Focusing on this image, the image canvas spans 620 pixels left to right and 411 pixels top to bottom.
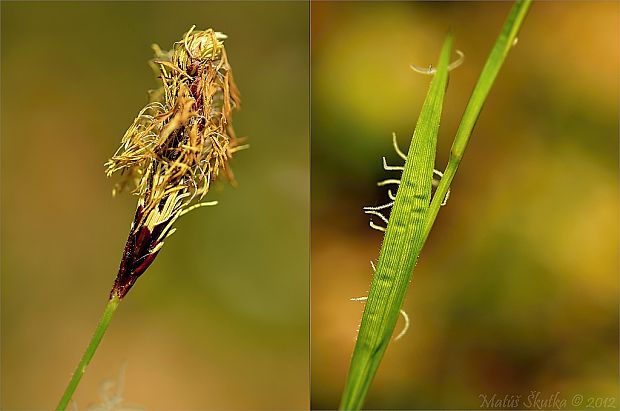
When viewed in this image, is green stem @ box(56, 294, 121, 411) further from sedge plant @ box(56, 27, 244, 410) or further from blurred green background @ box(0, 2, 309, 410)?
blurred green background @ box(0, 2, 309, 410)

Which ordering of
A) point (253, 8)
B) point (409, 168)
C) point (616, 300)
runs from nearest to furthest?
point (409, 168) < point (616, 300) < point (253, 8)

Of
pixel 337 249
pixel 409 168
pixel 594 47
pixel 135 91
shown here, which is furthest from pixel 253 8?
pixel 409 168

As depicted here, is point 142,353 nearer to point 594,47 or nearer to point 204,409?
point 204,409

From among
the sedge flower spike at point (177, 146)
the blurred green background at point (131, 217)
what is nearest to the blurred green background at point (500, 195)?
the blurred green background at point (131, 217)

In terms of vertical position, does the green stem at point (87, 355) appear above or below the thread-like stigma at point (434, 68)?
below

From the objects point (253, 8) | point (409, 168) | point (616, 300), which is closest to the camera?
point (409, 168)

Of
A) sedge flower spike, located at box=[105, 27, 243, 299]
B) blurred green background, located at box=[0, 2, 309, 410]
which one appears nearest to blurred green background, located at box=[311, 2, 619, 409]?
blurred green background, located at box=[0, 2, 309, 410]

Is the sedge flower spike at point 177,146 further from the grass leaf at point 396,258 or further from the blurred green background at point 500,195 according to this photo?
the blurred green background at point 500,195
